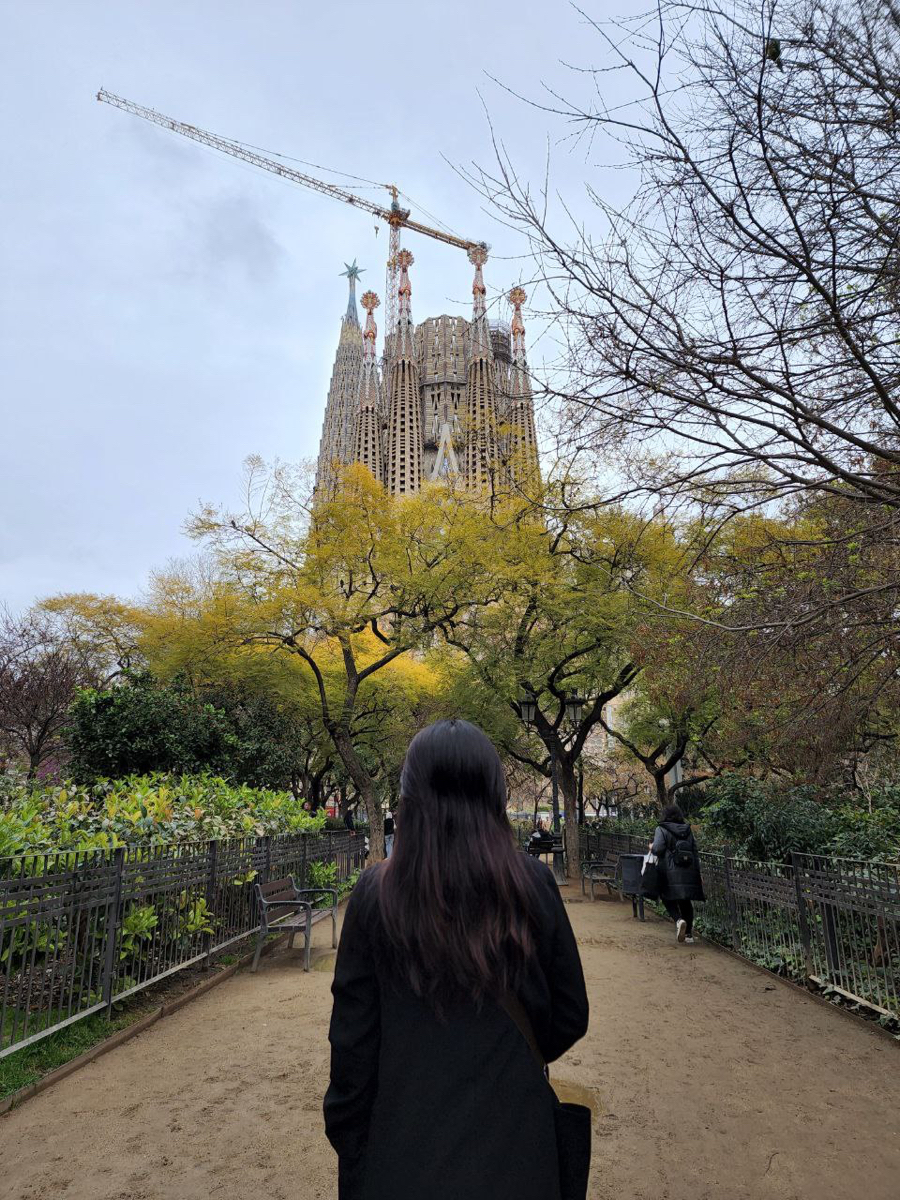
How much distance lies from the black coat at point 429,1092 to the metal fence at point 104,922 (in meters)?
3.20

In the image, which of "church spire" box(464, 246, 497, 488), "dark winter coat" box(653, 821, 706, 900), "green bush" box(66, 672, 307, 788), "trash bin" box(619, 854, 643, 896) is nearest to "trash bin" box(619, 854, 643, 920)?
"trash bin" box(619, 854, 643, 896)

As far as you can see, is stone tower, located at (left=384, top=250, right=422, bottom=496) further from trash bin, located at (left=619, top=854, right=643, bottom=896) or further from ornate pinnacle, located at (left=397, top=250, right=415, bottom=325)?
trash bin, located at (left=619, top=854, right=643, bottom=896)

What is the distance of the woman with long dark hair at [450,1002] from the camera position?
156 centimetres

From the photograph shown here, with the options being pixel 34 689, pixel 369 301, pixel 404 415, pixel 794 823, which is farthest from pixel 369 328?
pixel 794 823

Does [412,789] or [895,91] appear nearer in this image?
[412,789]

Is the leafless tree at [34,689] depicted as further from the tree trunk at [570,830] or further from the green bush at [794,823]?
the green bush at [794,823]

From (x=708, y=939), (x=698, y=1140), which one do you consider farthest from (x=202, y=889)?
(x=708, y=939)

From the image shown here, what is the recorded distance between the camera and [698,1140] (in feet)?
12.3

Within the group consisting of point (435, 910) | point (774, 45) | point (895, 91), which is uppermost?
point (774, 45)

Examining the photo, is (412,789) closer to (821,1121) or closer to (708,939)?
(821,1121)

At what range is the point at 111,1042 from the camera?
5121 mm

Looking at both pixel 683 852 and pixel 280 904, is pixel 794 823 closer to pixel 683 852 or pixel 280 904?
pixel 683 852

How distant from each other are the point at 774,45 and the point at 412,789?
3861 millimetres

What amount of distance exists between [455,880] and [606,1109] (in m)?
3.41
